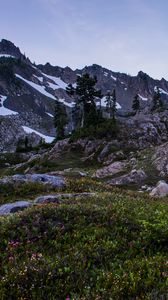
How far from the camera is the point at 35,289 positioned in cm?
833

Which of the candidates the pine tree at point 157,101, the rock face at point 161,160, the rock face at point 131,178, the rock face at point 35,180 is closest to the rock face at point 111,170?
the rock face at point 161,160

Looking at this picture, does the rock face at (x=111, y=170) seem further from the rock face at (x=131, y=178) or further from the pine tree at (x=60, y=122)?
the pine tree at (x=60, y=122)

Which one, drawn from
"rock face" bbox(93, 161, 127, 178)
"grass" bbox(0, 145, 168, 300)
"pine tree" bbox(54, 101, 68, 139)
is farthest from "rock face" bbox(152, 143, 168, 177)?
"pine tree" bbox(54, 101, 68, 139)

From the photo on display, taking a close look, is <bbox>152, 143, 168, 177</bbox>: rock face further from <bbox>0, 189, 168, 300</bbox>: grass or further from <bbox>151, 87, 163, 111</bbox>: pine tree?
<bbox>151, 87, 163, 111</bbox>: pine tree

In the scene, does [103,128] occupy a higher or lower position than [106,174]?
higher

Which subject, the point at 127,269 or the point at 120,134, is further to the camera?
the point at 120,134

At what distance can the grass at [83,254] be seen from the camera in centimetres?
823

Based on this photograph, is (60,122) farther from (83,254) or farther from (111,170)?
(83,254)

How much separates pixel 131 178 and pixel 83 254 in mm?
33899

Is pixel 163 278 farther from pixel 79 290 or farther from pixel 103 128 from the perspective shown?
pixel 103 128

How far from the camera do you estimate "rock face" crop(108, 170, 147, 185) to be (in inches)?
1690

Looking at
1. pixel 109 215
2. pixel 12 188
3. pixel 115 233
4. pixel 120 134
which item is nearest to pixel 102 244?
pixel 115 233

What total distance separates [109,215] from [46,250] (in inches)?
142

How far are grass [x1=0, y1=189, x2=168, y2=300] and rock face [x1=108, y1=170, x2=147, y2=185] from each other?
2798 centimetres
